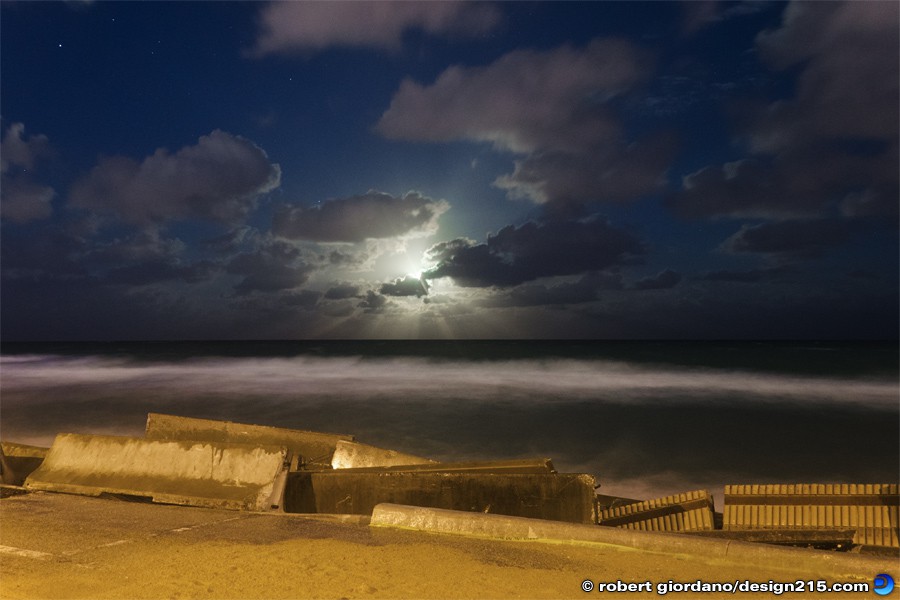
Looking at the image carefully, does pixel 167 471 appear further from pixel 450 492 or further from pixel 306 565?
pixel 306 565

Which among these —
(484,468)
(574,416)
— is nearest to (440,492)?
(484,468)

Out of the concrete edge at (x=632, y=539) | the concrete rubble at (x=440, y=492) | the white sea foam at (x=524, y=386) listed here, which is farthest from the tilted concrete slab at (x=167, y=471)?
the white sea foam at (x=524, y=386)

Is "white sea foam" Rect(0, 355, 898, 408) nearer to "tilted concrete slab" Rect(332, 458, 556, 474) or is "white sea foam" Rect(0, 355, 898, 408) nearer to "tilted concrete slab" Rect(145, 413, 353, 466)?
"tilted concrete slab" Rect(145, 413, 353, 466)

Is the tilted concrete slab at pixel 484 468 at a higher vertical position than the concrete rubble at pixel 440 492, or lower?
higher

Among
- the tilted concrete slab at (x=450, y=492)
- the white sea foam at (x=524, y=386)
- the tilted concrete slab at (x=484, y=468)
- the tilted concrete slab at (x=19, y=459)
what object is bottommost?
the tilted concrete slab at (x=19, y=459)

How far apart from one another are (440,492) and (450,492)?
8 cm

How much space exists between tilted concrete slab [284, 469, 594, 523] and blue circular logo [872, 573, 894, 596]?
2056mm

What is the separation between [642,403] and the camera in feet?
71.8

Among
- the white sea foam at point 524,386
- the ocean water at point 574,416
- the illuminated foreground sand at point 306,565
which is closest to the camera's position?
the illuminated foreground sand at point 306,565

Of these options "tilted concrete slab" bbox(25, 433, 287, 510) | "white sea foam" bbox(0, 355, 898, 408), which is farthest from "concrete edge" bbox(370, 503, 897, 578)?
"white sea foam" bbox(0, 355, 898, 408)

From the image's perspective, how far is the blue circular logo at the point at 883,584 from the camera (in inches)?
122

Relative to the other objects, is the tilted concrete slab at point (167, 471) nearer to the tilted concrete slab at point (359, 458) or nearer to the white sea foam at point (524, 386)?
the tilted concrete slab at point (359, 458)

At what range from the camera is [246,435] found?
686 cm

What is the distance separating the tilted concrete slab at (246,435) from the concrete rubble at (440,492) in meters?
0.38
